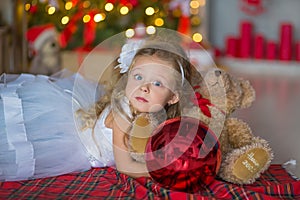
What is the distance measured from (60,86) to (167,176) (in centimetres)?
63

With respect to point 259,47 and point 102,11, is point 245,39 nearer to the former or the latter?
point 259,47

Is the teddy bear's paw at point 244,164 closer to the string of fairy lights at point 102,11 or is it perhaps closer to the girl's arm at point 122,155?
the girl's arm at point 122,155

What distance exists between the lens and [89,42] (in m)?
3.81

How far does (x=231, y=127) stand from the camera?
1742 mm

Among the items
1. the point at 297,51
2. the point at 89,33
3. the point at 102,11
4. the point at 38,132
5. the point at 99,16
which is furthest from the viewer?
the point at 297,51

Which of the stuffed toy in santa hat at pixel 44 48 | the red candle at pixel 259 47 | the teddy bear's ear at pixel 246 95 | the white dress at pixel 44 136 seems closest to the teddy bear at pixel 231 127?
the teddy bear's ear at pixel 246 95

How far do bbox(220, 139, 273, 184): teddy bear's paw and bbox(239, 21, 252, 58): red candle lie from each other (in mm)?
2812

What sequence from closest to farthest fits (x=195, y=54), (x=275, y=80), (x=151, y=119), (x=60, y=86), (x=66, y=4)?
1. (x=151, y=119)
2. (x=60, y=86)
3. (x=66, y=4)
4. (x=195, y=54)
5. (x=275, y=80)

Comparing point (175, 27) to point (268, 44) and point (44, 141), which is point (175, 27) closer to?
point (268, 44)

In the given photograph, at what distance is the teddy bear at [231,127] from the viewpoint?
1569 mm

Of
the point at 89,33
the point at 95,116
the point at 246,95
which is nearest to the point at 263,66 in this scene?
the point at 89,33

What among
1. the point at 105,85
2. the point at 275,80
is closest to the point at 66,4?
the point at 275,80

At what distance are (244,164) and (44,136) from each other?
1.88 feet

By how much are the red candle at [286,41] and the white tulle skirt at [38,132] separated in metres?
2.66
